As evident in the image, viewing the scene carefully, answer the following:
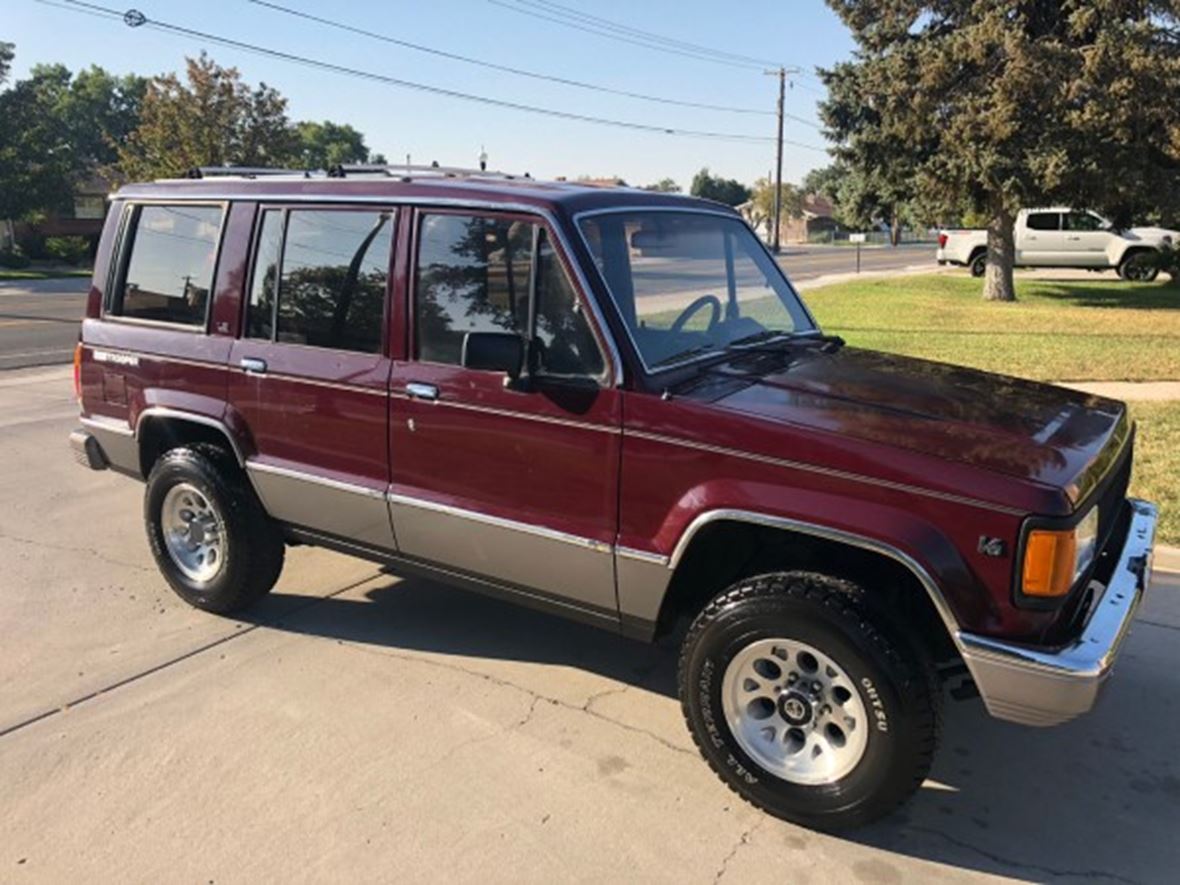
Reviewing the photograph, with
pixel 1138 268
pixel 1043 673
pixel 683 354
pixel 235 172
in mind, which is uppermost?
pixel 235 172

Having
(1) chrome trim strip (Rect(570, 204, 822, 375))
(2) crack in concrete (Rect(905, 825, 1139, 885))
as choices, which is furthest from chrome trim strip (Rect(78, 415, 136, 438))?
(2) crack in concrete (Rect(905, 825, 1139, 885))

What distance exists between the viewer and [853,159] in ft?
72.1

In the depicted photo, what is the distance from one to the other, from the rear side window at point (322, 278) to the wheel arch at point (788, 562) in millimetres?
1533

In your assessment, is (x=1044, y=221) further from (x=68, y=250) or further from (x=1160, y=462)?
(x=68, y=250)

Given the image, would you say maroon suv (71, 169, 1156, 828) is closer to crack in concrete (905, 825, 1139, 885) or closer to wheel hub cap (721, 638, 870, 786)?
wheel hub cap (721, 638, 870, 786)

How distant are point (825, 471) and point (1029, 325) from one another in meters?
15.3

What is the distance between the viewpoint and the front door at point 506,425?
132 inches

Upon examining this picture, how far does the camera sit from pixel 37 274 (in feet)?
120

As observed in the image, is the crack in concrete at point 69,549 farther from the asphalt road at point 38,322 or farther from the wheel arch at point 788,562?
the asphalt road at point 38,322

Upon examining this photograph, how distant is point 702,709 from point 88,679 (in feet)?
8.40

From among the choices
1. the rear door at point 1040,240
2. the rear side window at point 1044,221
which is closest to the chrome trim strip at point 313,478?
the rear door at point 1040,240

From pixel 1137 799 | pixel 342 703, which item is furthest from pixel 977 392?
pixel 342 703

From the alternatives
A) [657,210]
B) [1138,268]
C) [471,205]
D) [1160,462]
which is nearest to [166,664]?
[471,205]

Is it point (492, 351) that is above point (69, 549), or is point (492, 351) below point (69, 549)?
above
